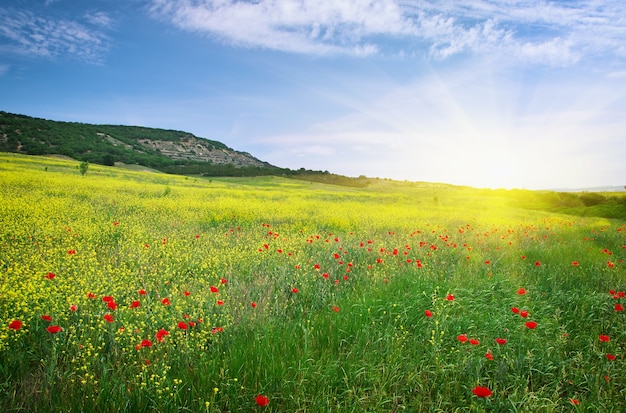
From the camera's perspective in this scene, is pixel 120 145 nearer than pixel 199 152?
Yes

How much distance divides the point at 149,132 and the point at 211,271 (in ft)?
581

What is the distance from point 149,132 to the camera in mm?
161000

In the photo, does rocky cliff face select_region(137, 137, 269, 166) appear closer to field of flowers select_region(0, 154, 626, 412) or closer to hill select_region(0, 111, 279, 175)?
hill select_region(0, 111, 279, 175)

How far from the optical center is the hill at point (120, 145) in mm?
82000

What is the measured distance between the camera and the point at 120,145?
12675 cm

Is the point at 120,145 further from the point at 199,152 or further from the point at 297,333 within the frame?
the point at 297,333

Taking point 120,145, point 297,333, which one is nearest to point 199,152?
point 120,145

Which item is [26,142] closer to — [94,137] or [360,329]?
[94,137]

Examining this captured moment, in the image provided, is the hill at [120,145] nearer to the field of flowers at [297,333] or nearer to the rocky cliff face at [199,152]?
the rocky cliff face at [199,152]

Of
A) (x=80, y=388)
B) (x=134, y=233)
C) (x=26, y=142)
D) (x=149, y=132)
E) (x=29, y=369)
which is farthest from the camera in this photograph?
(x=149, y=132)

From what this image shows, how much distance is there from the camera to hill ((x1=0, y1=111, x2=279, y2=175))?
82.0 metres

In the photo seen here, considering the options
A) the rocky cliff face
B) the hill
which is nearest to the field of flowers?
the hill

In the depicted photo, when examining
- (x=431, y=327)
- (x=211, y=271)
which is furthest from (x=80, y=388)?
(x=431, y=327)

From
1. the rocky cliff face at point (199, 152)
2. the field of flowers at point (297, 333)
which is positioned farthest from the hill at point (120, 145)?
the field of flowers at point (297, 333)
